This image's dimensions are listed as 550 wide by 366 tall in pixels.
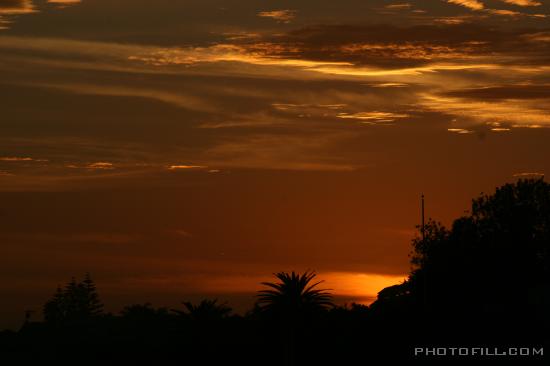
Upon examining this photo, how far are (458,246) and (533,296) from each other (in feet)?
113

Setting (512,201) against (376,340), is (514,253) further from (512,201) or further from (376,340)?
(376,340)

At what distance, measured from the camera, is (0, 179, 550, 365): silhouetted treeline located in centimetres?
11006

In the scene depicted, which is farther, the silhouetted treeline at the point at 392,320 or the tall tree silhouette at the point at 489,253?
the tall tree silhouette at the point at 489,253

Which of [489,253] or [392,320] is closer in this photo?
[392,320]

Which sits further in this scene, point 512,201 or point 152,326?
point 152,326

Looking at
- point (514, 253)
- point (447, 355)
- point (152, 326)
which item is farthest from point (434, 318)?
point (152, 326)

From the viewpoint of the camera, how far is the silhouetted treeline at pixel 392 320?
110 metres

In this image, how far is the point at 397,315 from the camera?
12325 cm

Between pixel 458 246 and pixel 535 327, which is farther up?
pixel 458 246

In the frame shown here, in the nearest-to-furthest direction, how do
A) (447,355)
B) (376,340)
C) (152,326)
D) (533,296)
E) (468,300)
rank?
(447,355) → (376,340) → (533,296) → (468,300) → (152,326)

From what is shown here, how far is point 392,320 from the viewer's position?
12125 centimetres

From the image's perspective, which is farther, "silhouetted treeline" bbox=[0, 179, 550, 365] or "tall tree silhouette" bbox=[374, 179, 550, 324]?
"tall tree silhouette" bbox=[374, 179, 550, 324]

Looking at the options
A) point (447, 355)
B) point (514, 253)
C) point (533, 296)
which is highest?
point (514, 253)

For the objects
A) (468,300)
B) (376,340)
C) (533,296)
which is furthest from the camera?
(468,300)
